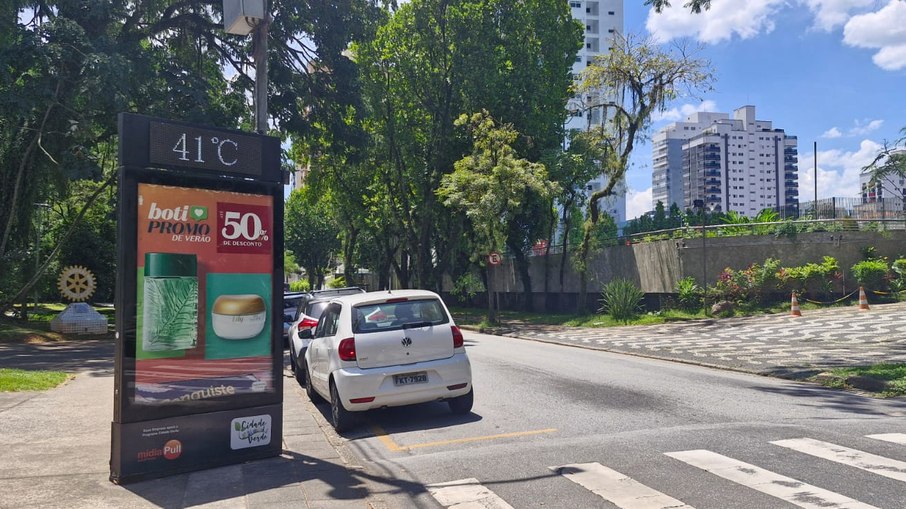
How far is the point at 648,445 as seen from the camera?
24.0 ft

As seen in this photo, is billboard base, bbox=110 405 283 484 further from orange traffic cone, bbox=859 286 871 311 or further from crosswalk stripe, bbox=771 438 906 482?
orange traffic cone, bbox=859 286 871 311

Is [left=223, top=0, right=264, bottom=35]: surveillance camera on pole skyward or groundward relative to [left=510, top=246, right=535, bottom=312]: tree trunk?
skyward

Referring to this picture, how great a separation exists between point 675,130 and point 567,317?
136950mm

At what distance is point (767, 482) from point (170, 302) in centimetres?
545

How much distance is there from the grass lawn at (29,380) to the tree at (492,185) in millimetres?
17595

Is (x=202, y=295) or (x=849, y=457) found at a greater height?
(x=202, y=295)

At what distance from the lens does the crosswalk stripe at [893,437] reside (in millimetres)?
7218

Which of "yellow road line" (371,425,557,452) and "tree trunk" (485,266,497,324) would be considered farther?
"tree trunk" (485,266,497,324)

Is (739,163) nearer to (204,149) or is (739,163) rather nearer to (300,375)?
(300,375)

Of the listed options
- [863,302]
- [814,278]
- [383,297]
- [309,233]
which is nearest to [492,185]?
[814,278]

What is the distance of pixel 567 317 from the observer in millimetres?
31922

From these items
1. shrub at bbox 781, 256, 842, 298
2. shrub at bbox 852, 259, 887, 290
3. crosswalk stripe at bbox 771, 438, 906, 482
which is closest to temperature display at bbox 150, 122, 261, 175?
crosswalk stripe at bbox 771, 438, 906, 482

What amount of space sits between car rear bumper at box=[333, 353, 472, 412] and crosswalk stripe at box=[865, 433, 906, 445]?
4623 millimetres

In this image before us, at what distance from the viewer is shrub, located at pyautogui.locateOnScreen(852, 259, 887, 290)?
993 inches
